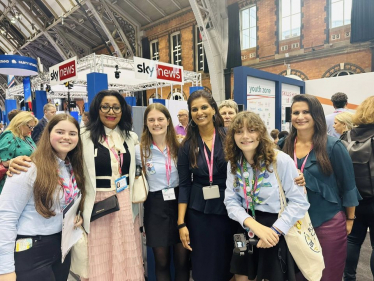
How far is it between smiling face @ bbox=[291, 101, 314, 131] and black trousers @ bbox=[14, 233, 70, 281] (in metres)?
1.51

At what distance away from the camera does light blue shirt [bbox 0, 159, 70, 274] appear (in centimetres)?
106

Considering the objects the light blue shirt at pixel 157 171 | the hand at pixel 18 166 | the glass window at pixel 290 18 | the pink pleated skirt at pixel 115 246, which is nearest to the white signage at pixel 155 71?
the glass window at pixel 290 18

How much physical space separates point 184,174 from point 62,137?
2.47 ft

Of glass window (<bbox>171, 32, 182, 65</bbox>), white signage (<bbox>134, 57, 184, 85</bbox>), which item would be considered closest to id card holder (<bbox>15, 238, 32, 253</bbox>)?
white signage (<bbox>134, 57, 184, 85</bbox>)

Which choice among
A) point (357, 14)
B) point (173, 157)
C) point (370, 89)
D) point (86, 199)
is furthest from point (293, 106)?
point (357, 14)

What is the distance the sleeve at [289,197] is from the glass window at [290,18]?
28.8 ft

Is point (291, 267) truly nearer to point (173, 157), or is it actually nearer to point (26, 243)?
point (173, 157)

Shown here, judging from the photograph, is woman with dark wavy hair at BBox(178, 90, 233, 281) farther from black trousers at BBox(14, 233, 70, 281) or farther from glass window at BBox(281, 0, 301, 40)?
glass window at BBox(281, 0, 301, 40)

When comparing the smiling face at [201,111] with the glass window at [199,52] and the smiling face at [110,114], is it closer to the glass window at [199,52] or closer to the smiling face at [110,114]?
the smiling face at [110,114]

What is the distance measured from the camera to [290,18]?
853 cm

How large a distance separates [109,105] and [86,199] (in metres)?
0.60

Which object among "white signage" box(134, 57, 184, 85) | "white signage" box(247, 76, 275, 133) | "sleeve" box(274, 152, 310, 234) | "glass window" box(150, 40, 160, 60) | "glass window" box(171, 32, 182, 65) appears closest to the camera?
"sleeve" box(274, 152, 310, 234)

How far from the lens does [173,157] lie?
170 cm

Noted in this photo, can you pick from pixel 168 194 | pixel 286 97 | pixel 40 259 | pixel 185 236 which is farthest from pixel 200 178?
pixel 286 97
